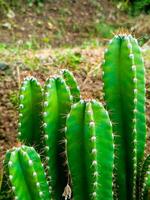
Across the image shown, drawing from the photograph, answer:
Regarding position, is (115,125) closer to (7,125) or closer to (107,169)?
(107,169)

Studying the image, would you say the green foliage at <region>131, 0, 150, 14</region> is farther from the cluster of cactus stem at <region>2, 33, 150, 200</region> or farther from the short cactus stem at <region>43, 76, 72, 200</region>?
the short cactus stem at <region>43, 76, 72, 200</region>

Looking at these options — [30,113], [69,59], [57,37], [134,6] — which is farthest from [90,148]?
[134,6]

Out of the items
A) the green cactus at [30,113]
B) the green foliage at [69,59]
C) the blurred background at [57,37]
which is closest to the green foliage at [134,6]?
the blurred background at [57,37]

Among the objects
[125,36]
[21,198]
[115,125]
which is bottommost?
[21,198]

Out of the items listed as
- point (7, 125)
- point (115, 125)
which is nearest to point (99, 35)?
point (7, 125)

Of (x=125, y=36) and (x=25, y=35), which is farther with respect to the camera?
(x=25, y=35)

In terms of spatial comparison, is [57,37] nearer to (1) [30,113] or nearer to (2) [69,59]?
(2) [69,59]

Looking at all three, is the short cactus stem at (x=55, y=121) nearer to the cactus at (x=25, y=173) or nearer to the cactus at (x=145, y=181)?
the cactus at (x=25, y=173)
